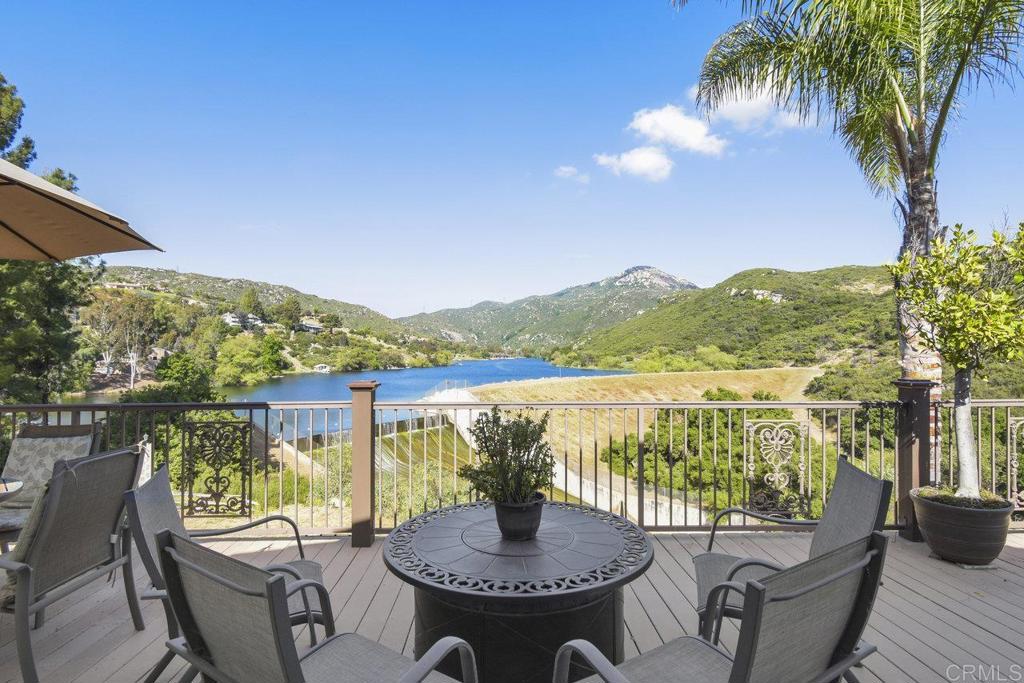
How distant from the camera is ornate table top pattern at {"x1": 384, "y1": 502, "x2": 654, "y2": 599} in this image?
68.4 inches

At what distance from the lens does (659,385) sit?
2086 cm

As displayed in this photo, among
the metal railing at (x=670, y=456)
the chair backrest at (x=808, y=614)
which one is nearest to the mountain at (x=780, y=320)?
the metal railing at (x=670, y=456)

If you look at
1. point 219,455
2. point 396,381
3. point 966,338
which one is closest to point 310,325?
point 396,381

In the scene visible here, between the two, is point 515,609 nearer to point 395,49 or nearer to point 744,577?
point 744,577

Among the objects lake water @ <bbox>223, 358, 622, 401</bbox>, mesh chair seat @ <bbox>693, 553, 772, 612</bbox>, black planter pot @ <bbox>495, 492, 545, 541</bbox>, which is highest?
black planter pot @ <bbox>495, 492, 545, 541</bbox>

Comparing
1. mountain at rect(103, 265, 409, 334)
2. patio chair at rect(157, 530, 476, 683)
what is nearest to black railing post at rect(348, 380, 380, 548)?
patio chair at rect(157, 530, 476, 683)

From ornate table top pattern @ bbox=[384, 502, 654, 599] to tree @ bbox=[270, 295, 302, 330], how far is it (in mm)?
43966

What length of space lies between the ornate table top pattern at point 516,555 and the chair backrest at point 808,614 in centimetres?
59

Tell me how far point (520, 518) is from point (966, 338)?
3.27 metres

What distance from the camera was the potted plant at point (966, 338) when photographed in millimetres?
3293

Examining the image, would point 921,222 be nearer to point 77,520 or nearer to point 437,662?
point 437,662

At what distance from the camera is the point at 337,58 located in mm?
11484

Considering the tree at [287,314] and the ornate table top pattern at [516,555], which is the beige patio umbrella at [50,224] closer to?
the ornate table top pattern at [516,555]

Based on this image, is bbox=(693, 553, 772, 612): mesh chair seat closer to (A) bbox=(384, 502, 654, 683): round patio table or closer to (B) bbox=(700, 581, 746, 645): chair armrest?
(B) bbox=(700, 581, 746, 645): chair armrest
